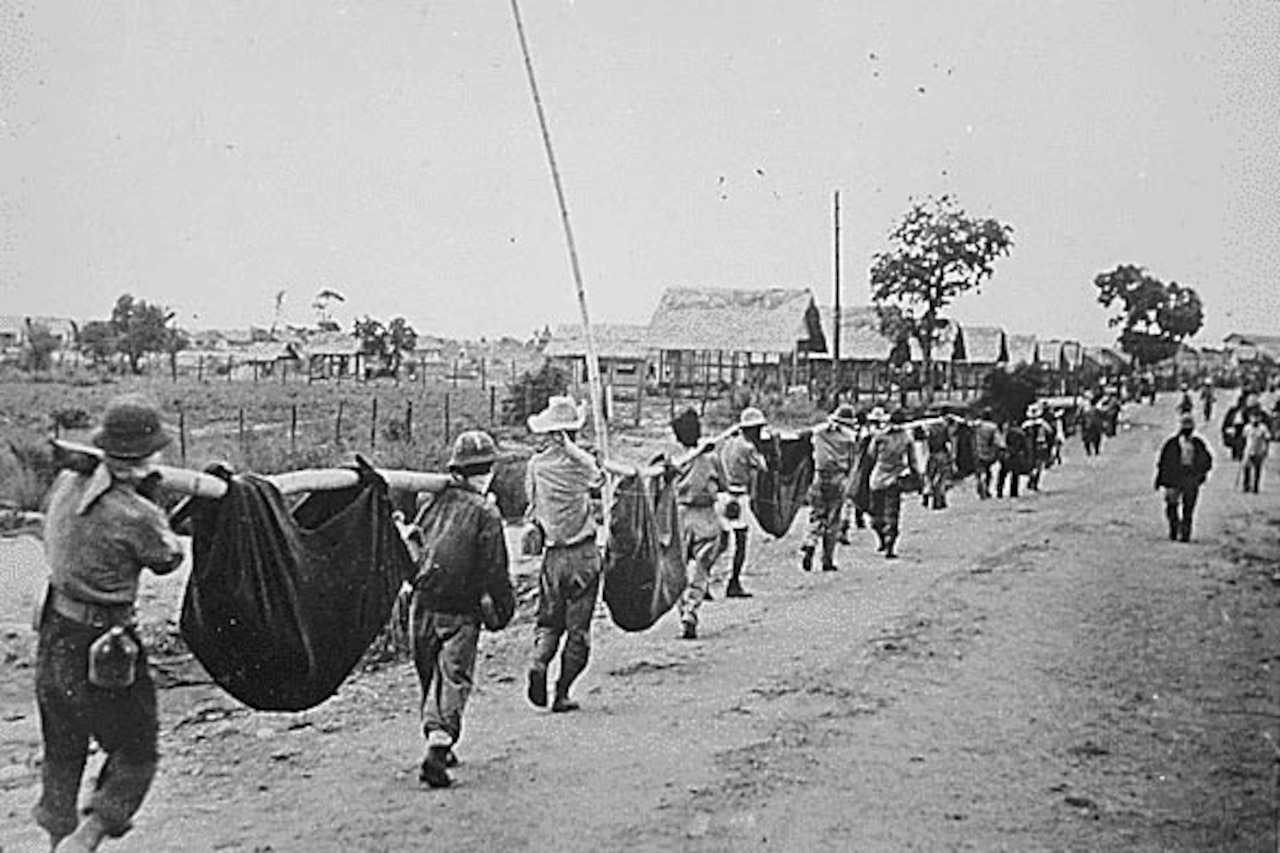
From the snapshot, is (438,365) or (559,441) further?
(559,441)

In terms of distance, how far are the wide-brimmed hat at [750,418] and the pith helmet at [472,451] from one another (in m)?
1.73

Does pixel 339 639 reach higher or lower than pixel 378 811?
higher

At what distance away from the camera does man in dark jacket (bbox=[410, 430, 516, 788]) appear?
110 inches

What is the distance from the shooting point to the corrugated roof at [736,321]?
316 cm

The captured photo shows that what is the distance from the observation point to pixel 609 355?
3086mm

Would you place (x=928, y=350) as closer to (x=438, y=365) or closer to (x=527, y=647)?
(x=438, y=365)

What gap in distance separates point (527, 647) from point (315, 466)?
5.47 feet

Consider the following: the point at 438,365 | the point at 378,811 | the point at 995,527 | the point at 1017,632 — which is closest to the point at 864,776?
the point at 1017,632

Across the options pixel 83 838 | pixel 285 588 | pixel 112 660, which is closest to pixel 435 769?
pixel 285 588

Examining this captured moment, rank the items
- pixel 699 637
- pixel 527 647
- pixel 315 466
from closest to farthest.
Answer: pixel 315 466, pixel 527 647, pixel 699 637

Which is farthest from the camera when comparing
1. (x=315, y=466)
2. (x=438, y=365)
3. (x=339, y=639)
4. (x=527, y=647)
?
(x=527, y=647)

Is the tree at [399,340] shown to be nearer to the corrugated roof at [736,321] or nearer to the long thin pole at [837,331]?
the corrugated roof at [736,321]

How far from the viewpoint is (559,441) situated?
3287 millimetres

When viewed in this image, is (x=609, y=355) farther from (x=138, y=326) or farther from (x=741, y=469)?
(x=741, y=469)
